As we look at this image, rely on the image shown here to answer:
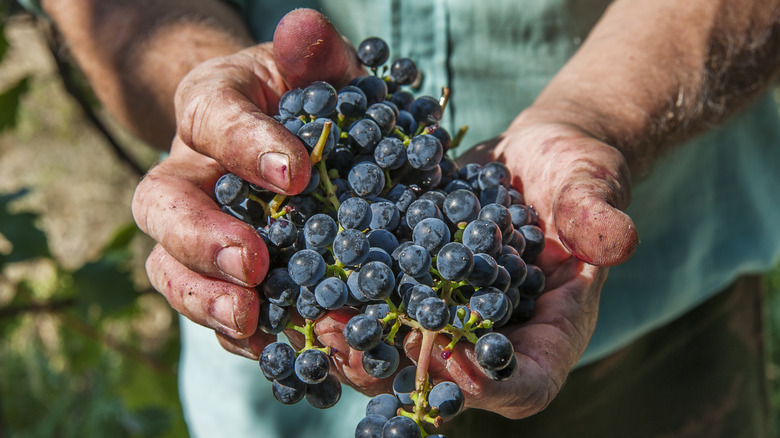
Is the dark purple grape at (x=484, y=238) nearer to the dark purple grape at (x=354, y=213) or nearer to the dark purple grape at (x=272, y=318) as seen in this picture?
the dark purple grape at (x=354, y=213)

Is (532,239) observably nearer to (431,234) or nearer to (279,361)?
(431,234)

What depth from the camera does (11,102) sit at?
7.39 feet

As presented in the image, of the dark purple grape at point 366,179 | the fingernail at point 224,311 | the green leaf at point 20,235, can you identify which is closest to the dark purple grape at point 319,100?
the dark purple grape at point 366,179

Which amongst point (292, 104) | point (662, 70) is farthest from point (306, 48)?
point (662, 70)

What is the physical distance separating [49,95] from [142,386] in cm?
233

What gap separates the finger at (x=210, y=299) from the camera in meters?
0.96

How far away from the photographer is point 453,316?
94 centimetres

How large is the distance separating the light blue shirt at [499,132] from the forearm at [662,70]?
3.7 inches

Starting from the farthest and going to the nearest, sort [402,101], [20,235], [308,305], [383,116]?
[20,235]
[402,101]
[383,116]
[308,305]

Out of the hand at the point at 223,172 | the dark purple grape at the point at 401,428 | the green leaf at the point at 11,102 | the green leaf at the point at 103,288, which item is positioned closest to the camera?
the dark purple grape at the point at 401,428

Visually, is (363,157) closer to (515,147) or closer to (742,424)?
(515,147)

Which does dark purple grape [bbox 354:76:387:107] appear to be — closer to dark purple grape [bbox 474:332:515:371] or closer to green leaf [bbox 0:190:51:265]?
dark purple grape [bbox 474:332:515:371]

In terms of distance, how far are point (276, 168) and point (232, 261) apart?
0.14 m

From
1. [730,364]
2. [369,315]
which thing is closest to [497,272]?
[369,315]
